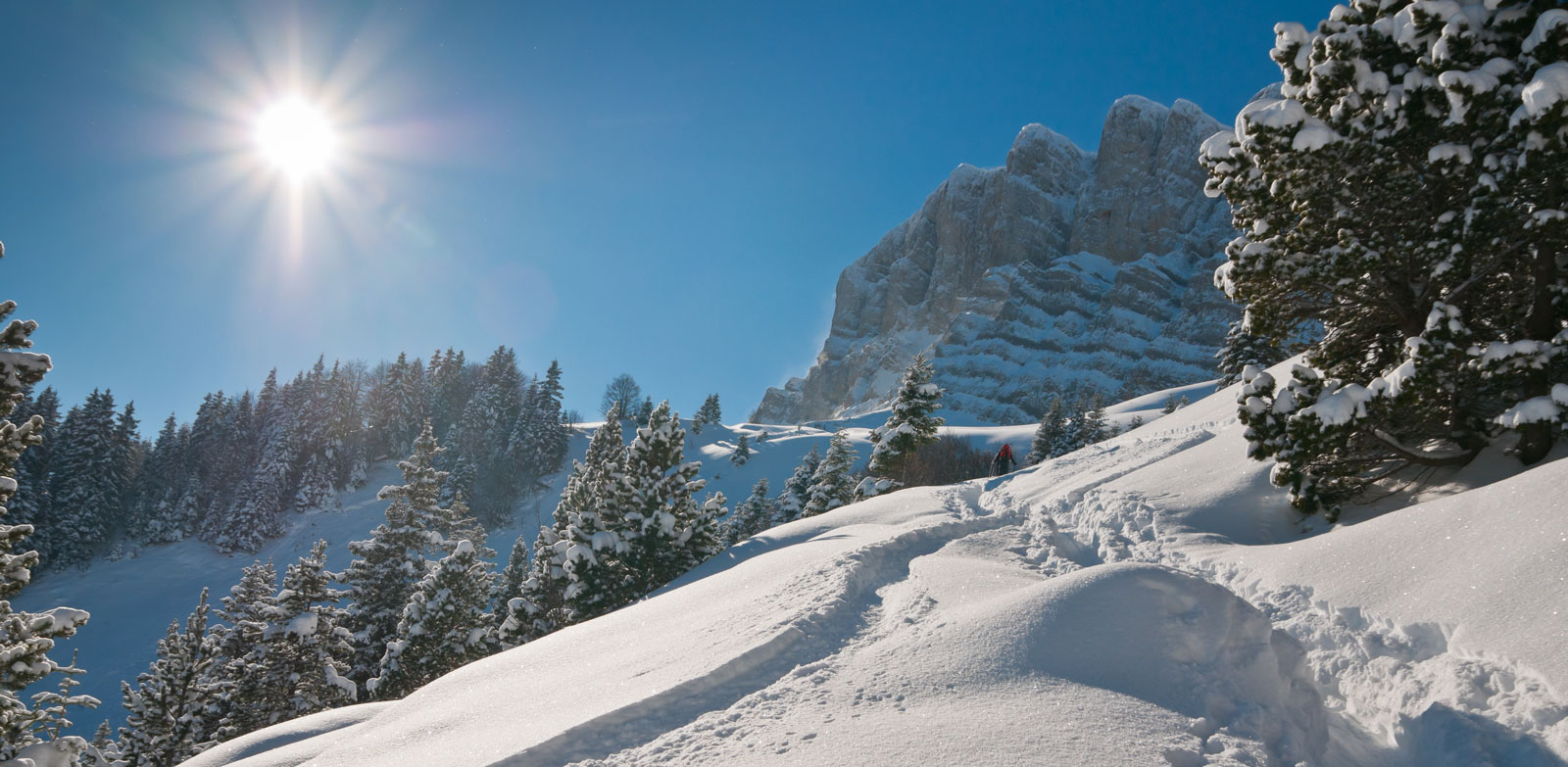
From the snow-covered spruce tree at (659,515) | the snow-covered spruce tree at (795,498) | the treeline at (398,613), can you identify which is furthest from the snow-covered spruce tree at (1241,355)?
the treeline at (398,613)

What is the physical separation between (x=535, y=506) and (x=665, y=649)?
69.3 m

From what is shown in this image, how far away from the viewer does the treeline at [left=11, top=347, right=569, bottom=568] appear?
57062 mm

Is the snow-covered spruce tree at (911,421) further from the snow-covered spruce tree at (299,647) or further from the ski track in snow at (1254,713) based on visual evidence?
the ski track in snow at (1254,713)

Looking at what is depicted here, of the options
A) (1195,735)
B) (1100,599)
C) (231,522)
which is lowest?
(1195,735)

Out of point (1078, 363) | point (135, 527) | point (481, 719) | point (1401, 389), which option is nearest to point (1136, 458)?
point (1401, 389)

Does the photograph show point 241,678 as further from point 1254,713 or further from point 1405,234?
point 1405,234

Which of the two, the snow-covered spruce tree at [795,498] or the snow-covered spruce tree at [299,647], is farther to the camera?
the snow-covered spruce tree at [795,498]

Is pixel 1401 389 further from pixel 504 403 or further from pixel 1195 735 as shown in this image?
pixel 504 403

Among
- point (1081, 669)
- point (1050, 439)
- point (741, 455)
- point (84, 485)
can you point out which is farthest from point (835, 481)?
point (84, 485)

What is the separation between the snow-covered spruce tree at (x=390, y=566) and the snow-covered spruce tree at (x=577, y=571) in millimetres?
3778

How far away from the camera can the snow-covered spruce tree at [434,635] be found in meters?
20.8

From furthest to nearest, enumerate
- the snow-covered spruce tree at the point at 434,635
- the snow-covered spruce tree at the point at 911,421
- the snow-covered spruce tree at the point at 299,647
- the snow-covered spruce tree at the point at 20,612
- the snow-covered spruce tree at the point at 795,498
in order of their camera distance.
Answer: the snow-covered spruce tree at the point at 795,498, the snow-covered spruce tree at the point at 911,421, the snow-covered spruce tree at the point at 299,647, the snow-covered spruce tree at the point at 434,635, the snow-covered spruce tree at the point at 20,612

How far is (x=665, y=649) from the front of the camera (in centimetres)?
721

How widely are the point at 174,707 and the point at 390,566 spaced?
6.52 meters
